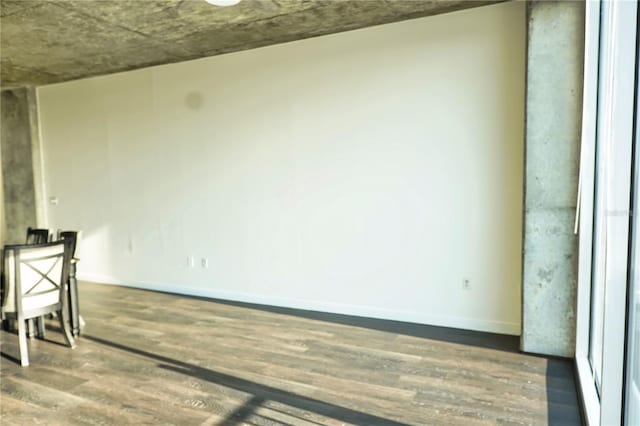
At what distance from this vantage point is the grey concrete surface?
6410 mm

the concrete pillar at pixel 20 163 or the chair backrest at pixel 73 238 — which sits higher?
the concrete pillar at pixel 20 163

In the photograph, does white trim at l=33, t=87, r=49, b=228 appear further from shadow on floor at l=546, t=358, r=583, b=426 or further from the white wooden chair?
shadow on floor at l=546, t=358, r=583, b=426

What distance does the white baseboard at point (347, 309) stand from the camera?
Result: 376 centimetres

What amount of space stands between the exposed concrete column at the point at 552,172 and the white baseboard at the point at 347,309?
0.45m

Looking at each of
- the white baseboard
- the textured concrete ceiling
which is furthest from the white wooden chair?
the textured concrete ceiling

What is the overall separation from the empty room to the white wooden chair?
0.06 ft

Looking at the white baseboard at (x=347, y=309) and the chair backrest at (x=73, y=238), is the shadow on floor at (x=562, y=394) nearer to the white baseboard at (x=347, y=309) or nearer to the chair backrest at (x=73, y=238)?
the white baseboard at (x=347, y=309)

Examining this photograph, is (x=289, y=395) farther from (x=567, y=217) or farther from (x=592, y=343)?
(x=567, y=217)

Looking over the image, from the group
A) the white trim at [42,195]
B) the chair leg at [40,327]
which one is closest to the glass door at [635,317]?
the chair leg at [40,327]

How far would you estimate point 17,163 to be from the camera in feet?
21.4

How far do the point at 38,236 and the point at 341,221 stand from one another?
327 cm

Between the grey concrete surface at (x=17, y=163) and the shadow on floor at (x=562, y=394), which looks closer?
the shadow on floor at (x=562, y=394)

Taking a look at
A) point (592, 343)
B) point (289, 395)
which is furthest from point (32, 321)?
point (592, 343)

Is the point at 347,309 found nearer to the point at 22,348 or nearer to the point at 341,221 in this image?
the point at 341,221
